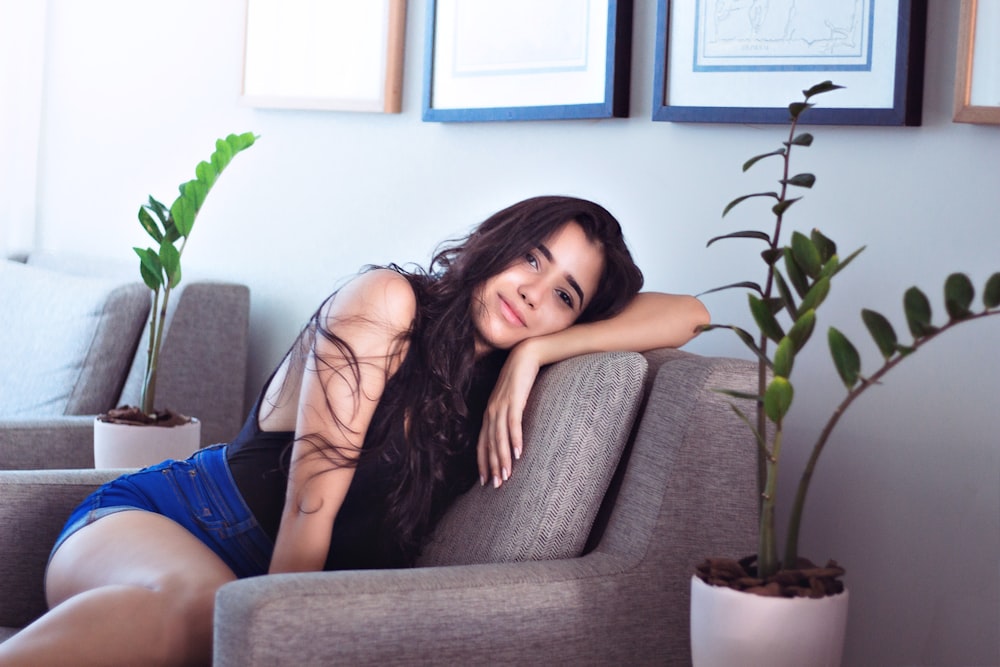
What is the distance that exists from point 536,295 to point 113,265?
1.74m

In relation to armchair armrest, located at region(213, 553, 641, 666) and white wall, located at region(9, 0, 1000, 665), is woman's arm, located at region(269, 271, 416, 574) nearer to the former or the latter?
armchair armrest, located at region(213, 553, 641, 666)

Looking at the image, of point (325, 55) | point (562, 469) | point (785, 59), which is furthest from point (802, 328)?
point (325, 55)

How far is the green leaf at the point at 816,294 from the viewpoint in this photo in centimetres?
140

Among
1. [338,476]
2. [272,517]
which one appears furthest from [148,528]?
[338,476]

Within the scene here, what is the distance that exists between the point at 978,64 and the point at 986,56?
0.02 metres

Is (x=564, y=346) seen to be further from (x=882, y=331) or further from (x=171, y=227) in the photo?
(x=171, y=227)

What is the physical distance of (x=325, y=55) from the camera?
2928 mm

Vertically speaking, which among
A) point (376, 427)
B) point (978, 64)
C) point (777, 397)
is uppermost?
point (978, 64)

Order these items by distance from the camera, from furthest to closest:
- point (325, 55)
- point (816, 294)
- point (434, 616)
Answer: point (325, 55), point (434, 616), point (816, 294)

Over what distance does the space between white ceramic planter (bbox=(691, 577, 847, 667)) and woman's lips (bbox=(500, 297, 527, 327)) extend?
2.03 feet

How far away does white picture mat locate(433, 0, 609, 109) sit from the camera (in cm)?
234

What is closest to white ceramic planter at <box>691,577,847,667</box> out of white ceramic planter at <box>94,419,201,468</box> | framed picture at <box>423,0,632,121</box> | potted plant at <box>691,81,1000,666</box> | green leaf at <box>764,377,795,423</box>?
potted plant at <box>691,81,1000,666</box>

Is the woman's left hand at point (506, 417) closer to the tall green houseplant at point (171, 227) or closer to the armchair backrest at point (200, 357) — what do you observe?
the tall green houseplant at point (171, 227)

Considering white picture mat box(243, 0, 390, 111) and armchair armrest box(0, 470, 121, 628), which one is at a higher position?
white picture mat box(243, 0, 390, 111)
